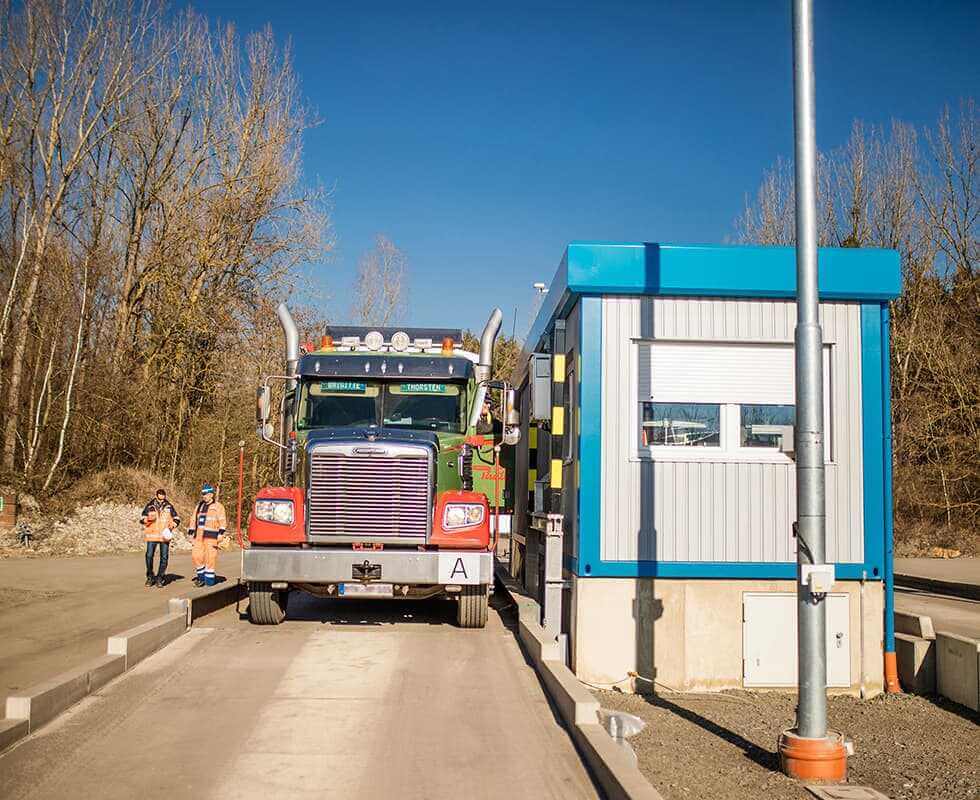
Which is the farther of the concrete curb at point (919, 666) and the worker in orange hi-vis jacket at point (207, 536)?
the worker in orange hi-vis jacket at point (207, 536)

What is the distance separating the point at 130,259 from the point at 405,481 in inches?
959

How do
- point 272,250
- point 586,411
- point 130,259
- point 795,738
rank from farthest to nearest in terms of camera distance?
point 272,250
point 130,259
point 586,411
point 795,738

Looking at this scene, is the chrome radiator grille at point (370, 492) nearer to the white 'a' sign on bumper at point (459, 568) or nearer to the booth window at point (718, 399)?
the white 'a' sign on bumper at point (459, 568)

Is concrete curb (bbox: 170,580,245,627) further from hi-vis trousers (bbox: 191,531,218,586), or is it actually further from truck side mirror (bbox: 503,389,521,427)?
truck side mirror (bbox: 503,389,521,427)

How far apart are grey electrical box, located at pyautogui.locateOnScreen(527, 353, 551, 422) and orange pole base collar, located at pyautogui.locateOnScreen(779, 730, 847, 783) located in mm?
4842

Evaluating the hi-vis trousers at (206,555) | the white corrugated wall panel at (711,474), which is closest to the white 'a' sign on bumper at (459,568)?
the white corrugated wall panel at (711,474)

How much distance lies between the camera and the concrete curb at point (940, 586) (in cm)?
2020

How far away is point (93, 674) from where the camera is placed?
7996mm

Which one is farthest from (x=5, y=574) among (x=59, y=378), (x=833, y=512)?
(x=833, y=512)

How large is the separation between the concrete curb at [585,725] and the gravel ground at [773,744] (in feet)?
2.53

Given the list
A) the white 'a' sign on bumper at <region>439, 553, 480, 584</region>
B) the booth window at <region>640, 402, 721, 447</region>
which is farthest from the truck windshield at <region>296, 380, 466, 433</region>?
the booth window at <region>640, 402, 721, 447</region>

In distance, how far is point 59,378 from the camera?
28547 mm

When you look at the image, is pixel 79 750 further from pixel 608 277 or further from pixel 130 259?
pixel 130 259

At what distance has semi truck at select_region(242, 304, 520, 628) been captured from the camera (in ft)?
35.8
